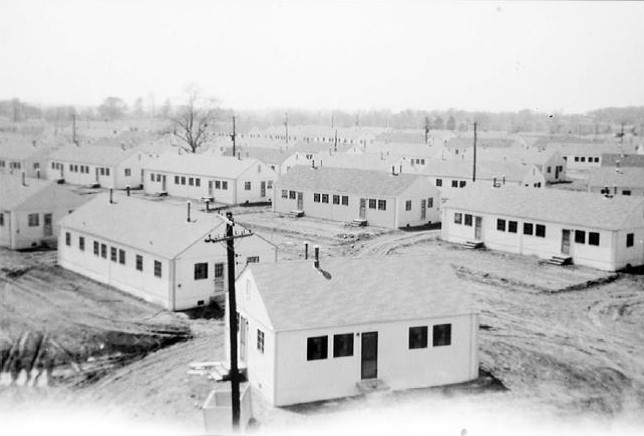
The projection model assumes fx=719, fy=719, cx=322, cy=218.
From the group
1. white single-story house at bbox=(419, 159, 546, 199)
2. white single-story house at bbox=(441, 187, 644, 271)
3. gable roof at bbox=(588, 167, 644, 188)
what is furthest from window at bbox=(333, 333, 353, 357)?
gable roof at bbox=(588, 167, 644, 188)

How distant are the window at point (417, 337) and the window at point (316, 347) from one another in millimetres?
2592

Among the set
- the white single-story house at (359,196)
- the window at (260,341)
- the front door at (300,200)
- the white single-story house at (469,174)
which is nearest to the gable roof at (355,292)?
the window at (260,341)

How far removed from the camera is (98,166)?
6831 cm

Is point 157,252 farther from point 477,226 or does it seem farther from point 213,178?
point 213,178

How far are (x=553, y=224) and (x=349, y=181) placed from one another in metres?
17.6

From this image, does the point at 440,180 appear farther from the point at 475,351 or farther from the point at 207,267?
the point at 475,351

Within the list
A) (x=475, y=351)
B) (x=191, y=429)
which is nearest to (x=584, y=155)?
(x=475, y=351)

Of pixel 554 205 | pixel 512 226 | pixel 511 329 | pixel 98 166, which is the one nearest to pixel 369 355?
pixel 511 329

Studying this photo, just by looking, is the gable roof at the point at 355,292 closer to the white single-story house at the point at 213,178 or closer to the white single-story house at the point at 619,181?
the white single-story house at the point at 213,178

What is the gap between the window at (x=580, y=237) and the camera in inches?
1481

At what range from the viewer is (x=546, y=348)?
983 inches

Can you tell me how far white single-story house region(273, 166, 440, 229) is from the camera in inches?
1941

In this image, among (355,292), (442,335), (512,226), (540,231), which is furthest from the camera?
(512,226)

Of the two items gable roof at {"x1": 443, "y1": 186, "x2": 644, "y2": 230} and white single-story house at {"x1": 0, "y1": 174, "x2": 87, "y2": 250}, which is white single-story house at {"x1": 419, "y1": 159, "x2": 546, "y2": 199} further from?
white single-story house at {"x1": 0, "y1": 174, "x2": 87, "y2": 250}
